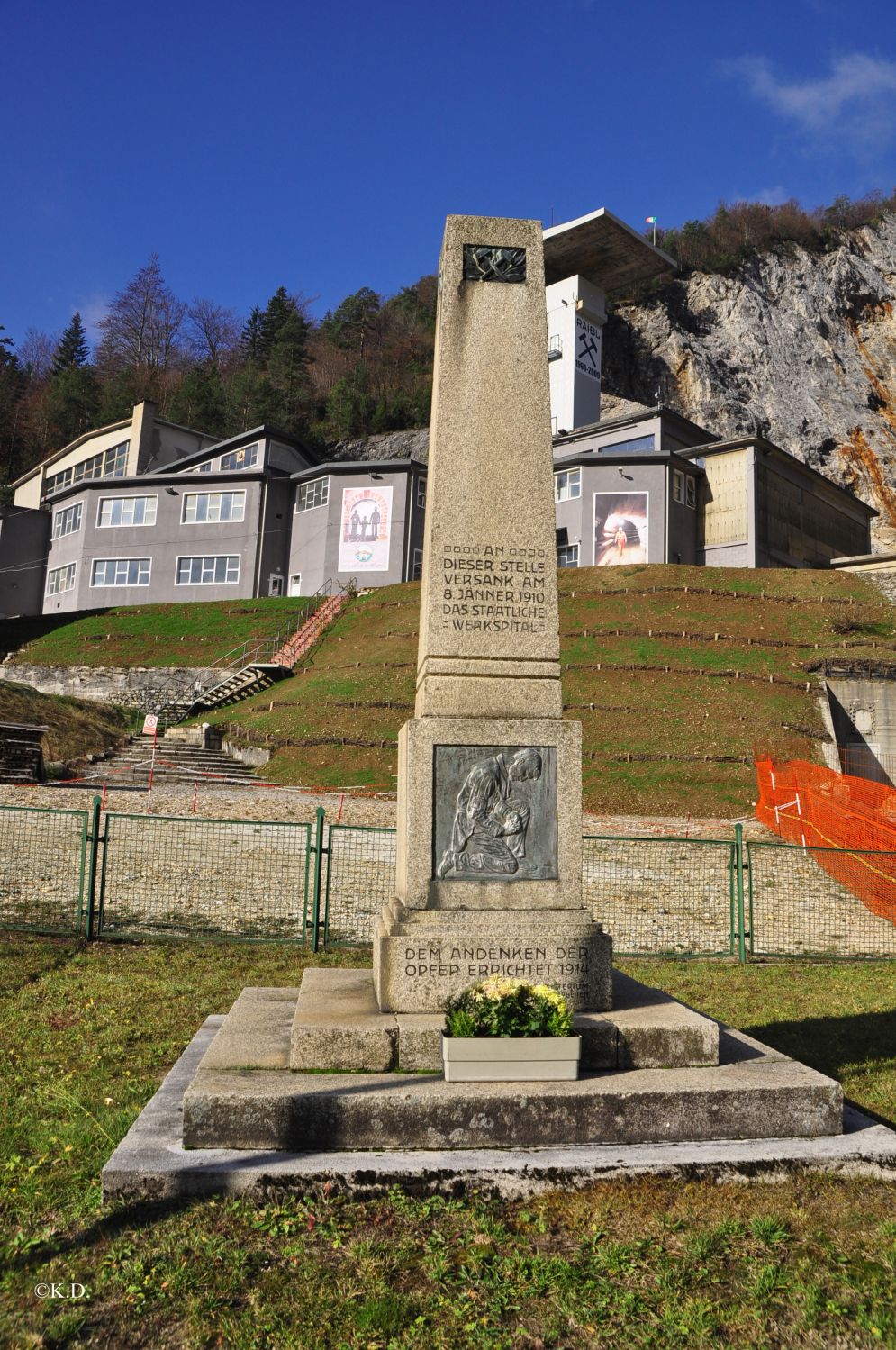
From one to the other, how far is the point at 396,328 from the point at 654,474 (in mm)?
57368

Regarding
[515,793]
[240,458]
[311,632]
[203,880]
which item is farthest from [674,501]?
[515,793]

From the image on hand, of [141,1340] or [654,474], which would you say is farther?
[654,474]

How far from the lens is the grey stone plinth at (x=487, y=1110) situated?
492 centimetres

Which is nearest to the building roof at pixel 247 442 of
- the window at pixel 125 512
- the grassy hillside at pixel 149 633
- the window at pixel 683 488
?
the window at pixel 125 512

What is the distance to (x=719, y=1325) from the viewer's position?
3662 millimetres

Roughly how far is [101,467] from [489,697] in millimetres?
64112

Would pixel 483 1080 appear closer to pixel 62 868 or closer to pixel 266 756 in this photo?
pixel 62 868

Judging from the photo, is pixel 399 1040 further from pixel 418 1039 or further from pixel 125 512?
pixel 125 512

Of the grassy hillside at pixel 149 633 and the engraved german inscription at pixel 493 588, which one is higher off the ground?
the grassy hillside at pixel 149 633

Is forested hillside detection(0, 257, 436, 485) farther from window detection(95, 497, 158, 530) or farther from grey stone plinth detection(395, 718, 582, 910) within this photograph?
grey stone plinth detection(395, 718, 582, 910)

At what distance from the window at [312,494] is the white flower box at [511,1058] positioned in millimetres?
48976

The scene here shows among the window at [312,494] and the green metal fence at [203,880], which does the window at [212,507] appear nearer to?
the window at [312,494]

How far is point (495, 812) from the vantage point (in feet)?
21.9

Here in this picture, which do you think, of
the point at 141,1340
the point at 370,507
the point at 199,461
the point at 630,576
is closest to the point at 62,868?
the point at 141,1340
